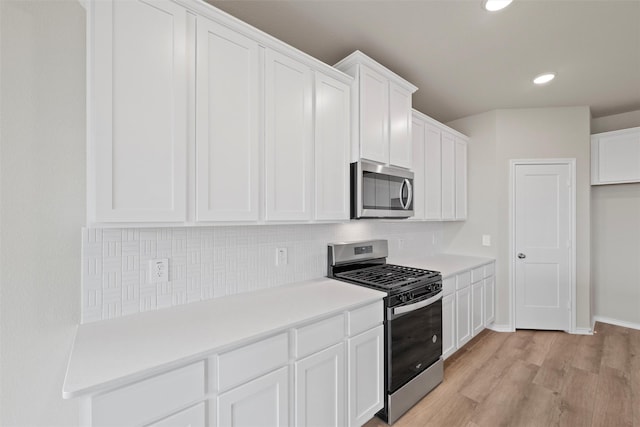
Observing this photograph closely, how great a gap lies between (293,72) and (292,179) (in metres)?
0.68

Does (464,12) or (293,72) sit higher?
(464,12)

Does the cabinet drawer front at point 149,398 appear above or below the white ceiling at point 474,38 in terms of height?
below

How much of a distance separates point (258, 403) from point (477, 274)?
2.77 m

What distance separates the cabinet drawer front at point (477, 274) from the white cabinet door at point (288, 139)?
220 cm

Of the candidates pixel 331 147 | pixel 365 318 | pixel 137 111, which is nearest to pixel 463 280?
pixel 365 318

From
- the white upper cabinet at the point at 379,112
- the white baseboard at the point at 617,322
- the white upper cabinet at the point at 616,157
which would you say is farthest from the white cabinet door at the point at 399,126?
the white baseboard at the point at 617,322

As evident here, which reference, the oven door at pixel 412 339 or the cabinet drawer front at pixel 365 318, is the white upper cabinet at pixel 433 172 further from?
the cabinet drawer front at pixel 365 318

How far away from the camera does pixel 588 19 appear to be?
1903 mm

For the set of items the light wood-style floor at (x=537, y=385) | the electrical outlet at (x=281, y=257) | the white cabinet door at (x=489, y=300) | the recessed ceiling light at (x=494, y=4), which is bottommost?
the light wood-style floor at (x=537, y=385)

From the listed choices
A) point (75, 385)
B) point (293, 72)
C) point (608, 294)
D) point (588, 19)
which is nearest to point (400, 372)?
point (75, 385)

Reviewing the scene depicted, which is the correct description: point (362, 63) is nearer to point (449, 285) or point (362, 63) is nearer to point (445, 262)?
point (449, 285)

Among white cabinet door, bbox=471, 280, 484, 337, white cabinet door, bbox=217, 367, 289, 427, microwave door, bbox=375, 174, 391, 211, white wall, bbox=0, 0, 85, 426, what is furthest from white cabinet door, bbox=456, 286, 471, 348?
white wall, bbox=0, 0, 85, 426

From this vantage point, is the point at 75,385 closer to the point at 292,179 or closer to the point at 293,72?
the point at 292,179

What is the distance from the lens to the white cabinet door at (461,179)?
352 centimetres
